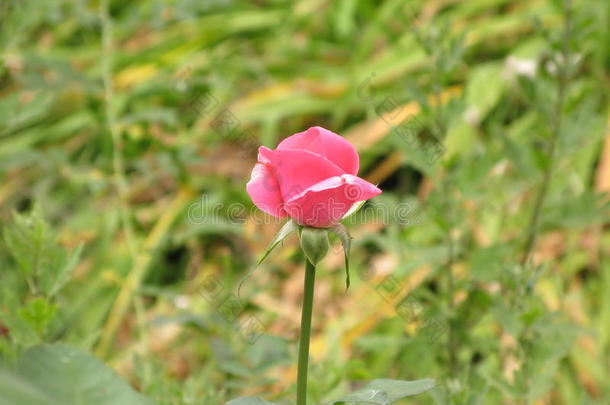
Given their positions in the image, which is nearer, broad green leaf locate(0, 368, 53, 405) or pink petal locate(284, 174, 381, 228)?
broad green leaf locate(0, 368, 53, 405)

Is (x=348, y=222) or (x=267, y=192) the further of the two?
(x=348, y=222)

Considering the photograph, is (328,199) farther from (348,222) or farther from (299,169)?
(348,222)

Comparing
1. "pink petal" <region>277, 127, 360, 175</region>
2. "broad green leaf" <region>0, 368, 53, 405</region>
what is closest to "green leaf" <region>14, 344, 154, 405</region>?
"broad green leaf" <region>0, 368, 53, 405</region>

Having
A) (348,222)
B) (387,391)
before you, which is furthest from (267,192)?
(348,222)

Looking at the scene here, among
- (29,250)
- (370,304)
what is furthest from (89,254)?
(29,250)

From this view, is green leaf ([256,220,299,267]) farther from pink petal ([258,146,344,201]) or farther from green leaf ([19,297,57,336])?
green leaf ([19,297,57,336])

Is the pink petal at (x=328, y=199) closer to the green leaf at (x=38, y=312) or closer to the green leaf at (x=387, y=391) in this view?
the green leaf at (x=387, y=391)
